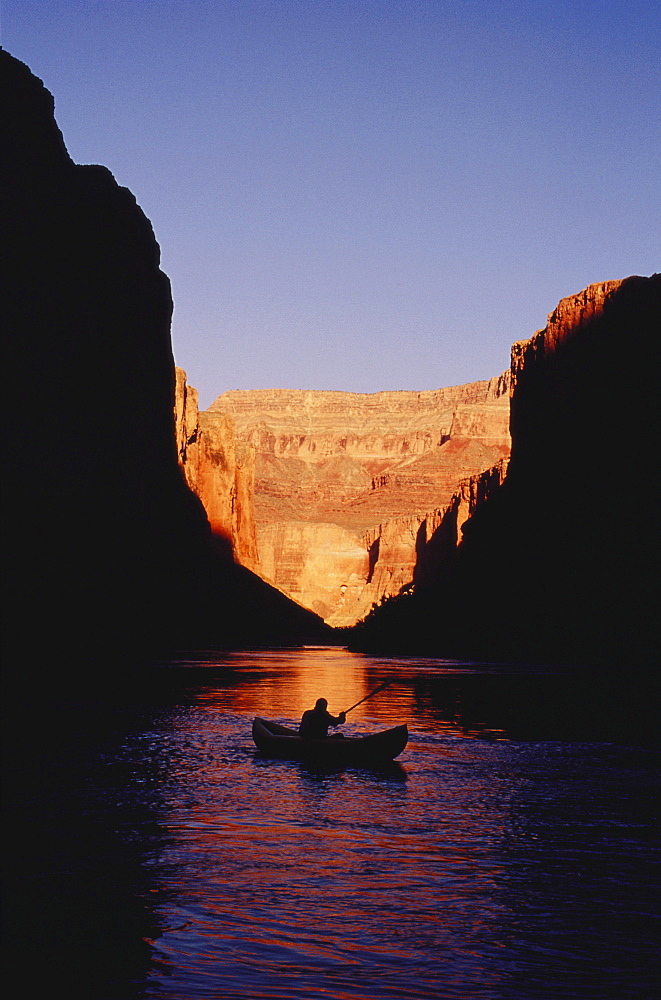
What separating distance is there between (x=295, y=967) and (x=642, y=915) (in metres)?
4.47

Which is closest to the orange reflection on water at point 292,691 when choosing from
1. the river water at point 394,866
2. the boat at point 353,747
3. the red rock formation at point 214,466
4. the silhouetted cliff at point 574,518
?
the river water at point 394,866

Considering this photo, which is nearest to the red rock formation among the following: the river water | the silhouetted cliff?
the silhouetted cliff

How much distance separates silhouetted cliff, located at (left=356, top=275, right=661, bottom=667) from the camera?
83.5 meters

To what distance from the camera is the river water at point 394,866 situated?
1147 cm

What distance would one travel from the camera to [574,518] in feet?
313

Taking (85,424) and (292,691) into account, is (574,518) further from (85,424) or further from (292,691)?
(292,691)

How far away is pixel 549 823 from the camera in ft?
62.2

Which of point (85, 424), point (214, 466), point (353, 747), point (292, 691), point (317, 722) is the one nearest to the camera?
point (353, 747)

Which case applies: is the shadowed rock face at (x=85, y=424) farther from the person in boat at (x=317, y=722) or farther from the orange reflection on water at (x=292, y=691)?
the person in boat at (x=317, y=722)

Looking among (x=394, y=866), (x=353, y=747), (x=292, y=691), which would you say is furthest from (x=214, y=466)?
(x=394, y=866)

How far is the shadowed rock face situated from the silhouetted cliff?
85.9 feet

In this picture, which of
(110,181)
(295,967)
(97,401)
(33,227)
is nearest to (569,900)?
(295,967)

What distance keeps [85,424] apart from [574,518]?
133ft

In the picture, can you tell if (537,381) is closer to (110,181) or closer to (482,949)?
(110,181)
